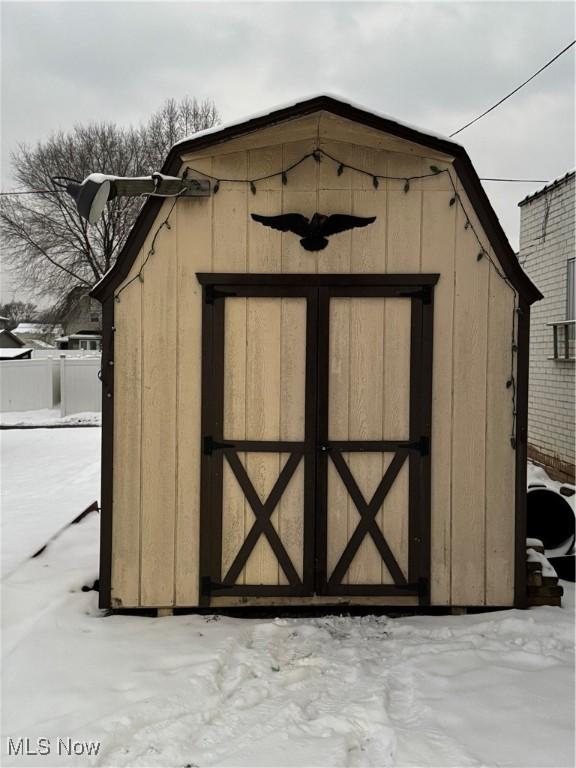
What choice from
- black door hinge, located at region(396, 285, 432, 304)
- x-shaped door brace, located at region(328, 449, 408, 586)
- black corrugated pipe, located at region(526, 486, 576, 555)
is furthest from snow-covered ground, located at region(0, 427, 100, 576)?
black corrugated pipe, located at region(526, 486, 576, 555)

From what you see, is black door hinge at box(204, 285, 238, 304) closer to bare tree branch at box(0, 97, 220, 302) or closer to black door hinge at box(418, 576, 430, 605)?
black door hinge at box(418, 576, 430, 605)

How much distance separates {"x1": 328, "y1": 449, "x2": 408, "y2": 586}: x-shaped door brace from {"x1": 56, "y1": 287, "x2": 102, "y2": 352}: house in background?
71.5 ft

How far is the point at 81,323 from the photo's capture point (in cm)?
4106

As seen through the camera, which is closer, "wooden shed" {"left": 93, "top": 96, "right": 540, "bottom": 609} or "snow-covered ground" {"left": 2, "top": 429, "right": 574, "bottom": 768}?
"snow-covered ground" {"left": 2, "top": 429, "right": 574, "bottom": 768}

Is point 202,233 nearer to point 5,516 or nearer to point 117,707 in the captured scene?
point 117,707

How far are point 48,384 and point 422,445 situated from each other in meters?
14.2

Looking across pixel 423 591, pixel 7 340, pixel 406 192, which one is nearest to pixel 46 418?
pixel 423 591

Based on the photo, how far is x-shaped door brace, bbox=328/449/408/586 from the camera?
11.9ft

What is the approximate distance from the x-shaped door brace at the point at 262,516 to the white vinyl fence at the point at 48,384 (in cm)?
1275

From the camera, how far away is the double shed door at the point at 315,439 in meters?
3.61

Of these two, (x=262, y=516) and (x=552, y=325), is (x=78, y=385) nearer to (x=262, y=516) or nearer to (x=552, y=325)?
(x=552, y=325)

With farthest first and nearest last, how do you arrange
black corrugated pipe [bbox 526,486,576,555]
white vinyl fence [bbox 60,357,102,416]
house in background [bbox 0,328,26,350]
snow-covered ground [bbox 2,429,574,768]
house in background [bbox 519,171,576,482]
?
house in background [bbox 0,328,26,350], white vinyl fence [bbox 60,357,102,416], house in background [bbox 519,171,576,482], black corrugated pipe [bbox 526,486,576,555], snow-covered ground [bbox 2,429,574,768]

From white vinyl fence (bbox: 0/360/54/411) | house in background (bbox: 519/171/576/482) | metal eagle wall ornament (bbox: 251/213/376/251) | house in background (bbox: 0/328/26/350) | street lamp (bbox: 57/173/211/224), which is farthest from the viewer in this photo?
house in background (bbox: 0/328/26/350)

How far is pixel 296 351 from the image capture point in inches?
143
